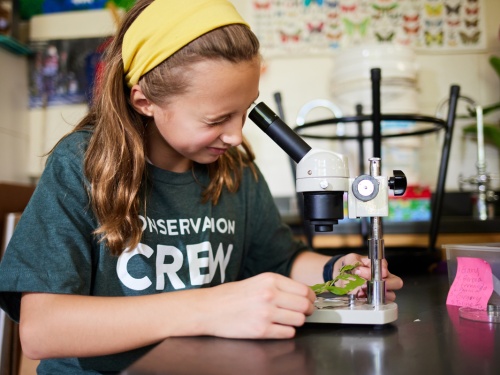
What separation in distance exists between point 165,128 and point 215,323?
43 cm

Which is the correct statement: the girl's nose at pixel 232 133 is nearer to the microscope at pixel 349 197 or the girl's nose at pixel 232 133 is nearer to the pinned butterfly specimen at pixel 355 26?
the microscope at pixel 349 197

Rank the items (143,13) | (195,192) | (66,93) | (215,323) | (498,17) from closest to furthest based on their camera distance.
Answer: (215,323) < (143,13) < (195,192) < (498,17) < (66,93)

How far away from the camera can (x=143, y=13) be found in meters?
0.92

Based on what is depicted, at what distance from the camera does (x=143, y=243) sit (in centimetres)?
96

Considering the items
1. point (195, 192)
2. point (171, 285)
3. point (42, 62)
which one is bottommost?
point (171, 285)

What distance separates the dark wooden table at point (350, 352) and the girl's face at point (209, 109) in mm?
376

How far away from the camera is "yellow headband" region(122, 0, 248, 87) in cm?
88

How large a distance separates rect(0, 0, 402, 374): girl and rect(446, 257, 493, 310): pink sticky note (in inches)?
3.7

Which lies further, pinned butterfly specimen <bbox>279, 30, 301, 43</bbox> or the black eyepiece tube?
pinned butterfly specimen <bbox>279, 30, 301, 43</bbox>

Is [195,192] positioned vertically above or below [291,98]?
below

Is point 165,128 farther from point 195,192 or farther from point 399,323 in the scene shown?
point 399,323

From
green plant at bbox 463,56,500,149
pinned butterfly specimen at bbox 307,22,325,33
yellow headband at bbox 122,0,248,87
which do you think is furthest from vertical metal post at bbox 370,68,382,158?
pinned butterfly specimen at bbox 307,22,325,33

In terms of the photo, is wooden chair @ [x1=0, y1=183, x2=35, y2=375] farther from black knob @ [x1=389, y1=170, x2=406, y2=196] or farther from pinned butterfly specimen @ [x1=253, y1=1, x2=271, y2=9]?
pinned butterfly specimen @ [x1=253, y1=1, x2=271, y2=9]

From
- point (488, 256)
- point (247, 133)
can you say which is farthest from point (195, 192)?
point (247, 133)
